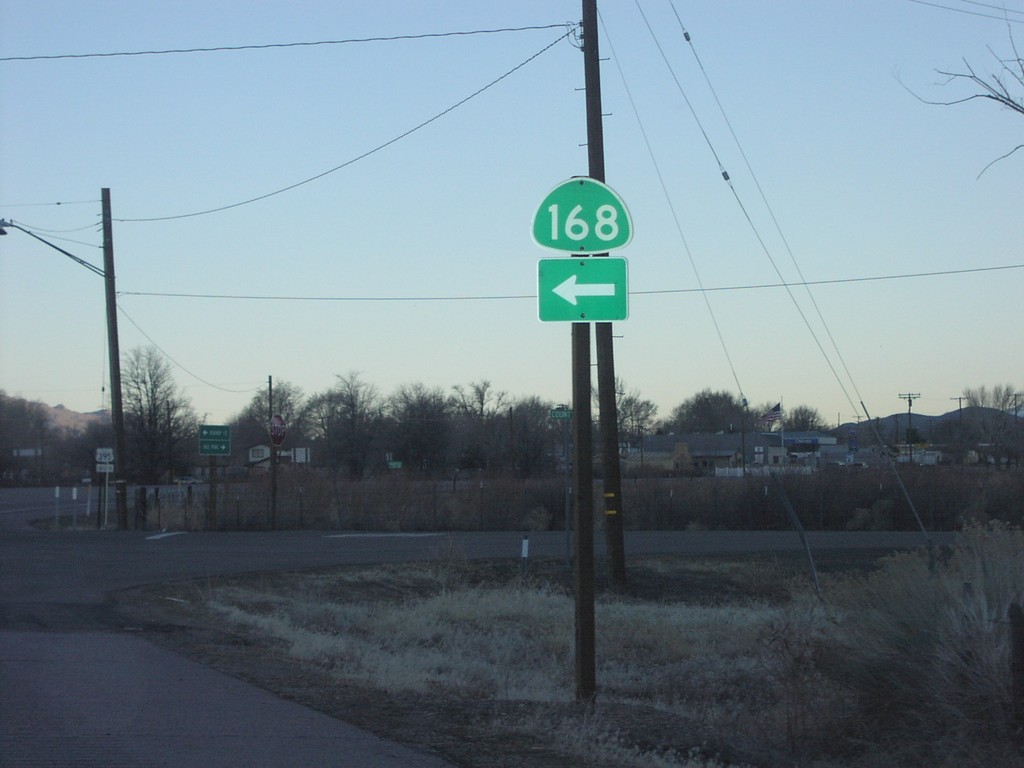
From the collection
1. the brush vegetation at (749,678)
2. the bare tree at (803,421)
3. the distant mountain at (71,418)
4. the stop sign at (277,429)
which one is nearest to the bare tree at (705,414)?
the bare tree at (803,421)

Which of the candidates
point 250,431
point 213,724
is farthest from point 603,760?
point 250,431

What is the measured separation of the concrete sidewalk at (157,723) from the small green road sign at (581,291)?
11.7 ft

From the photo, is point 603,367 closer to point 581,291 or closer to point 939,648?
point 581,291

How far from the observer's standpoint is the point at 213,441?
3475cm

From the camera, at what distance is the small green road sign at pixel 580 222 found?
340 inches

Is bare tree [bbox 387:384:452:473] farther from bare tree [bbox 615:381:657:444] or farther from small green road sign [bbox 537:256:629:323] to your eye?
small green road sign [bbox 537:256:629:323]

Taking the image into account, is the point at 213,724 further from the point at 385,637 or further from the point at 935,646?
the point at 385,637

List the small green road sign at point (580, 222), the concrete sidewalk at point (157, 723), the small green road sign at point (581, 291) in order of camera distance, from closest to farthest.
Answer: the concrete sidewalk at point (157, 723), the small green road sign at point (581, 291), the small green road sign at point (580, 222)

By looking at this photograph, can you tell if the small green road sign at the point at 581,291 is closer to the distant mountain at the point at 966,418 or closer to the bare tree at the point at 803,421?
the distant mountain at the point at 966,418

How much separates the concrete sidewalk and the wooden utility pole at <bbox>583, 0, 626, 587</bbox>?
10135 millimetres

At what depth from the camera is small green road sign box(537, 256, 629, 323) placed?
8.48m

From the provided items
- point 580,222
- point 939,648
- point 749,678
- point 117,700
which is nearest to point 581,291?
point 580,222

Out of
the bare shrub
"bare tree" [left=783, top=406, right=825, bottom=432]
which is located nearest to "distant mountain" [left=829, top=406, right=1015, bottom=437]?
"bare tree" [left=783, top=406, right=825, bottom=432]

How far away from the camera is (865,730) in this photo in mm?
9070
